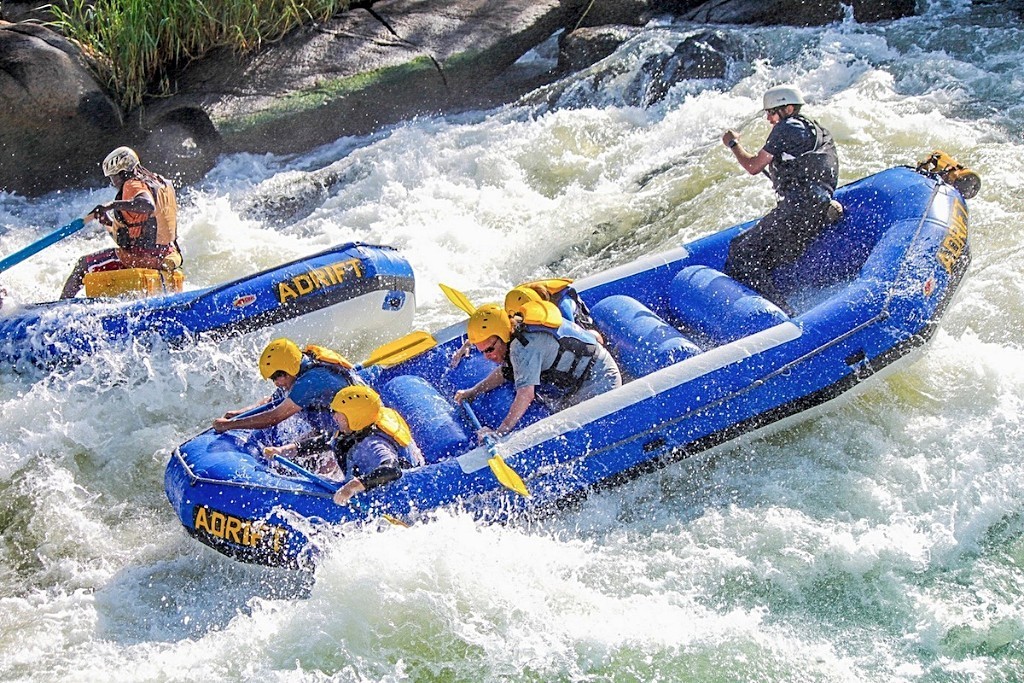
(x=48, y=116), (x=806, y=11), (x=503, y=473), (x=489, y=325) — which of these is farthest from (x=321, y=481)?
(x=806, y=11)

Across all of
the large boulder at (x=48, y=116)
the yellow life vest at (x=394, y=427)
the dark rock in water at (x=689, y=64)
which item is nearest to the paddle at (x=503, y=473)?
the yellow life vest at (x=394, y=427)

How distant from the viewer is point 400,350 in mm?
6160

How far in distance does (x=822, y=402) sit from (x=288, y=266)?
3.21 metres

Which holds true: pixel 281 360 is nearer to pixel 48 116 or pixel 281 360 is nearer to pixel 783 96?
pixel 783 96

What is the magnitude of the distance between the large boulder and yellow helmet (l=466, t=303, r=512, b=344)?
19.6 feet

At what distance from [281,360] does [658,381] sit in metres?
1.75

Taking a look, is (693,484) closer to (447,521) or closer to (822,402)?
(822,402)

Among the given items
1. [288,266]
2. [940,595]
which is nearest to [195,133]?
[288,266]

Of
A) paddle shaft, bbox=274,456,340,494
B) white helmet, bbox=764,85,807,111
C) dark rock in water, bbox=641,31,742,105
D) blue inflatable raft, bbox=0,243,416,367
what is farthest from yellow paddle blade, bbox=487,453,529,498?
dark rock in water, bbox=641,31,742,105

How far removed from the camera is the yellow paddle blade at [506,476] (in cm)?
504

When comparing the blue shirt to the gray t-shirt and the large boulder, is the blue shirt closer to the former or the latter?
the gray t-shirt

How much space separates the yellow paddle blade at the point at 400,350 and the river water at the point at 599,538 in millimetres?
1015

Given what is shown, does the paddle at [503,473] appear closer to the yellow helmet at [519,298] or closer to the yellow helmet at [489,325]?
the yellow helmet at [489,325]

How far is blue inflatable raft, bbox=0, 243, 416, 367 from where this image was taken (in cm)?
670
